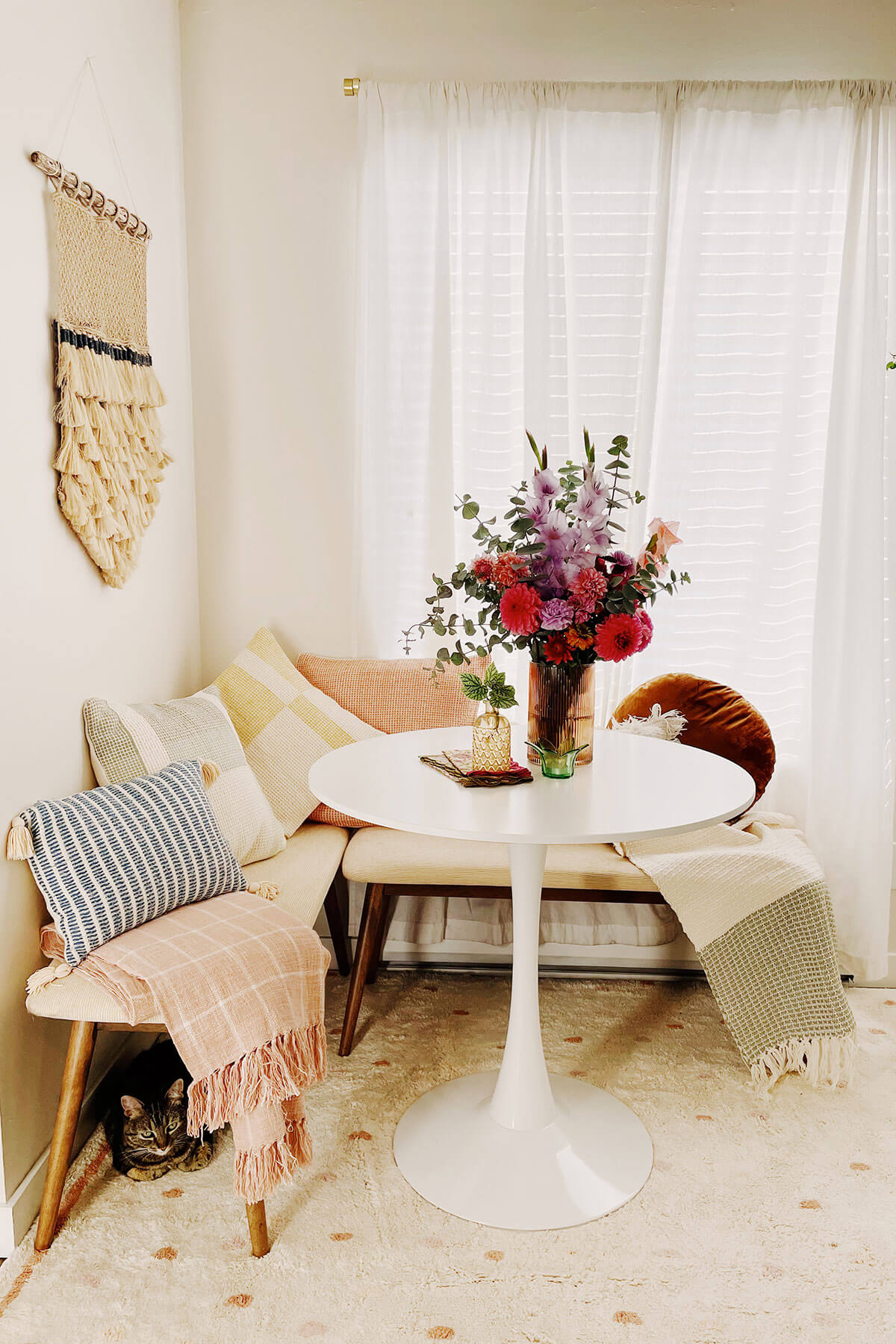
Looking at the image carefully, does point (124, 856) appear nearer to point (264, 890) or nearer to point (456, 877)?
point (264, 890)

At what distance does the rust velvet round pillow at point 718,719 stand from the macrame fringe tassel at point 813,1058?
62 cm

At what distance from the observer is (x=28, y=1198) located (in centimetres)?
169

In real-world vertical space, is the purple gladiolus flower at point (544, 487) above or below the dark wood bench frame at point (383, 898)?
above

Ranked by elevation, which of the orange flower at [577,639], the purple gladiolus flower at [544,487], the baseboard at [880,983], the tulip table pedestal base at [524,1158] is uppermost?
the purple gladiolus flower at [544,487]

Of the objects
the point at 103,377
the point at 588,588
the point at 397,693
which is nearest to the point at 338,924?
the point at 397,693

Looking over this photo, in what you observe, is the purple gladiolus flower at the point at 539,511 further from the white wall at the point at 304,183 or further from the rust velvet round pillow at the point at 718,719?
the white wall at the point at 304,183

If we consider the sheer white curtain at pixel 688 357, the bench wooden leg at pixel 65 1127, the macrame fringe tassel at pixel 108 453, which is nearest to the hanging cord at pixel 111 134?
the macrame fringe tassel at pixel 108 453

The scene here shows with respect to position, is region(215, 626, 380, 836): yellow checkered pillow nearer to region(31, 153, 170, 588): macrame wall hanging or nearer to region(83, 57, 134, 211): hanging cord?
region(31, 153, 170, 588): macrame wall hanging

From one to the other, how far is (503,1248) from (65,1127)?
2.58ft

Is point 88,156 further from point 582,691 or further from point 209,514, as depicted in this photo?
point 582,691

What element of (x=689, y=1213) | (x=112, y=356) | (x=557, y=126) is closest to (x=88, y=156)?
(x=112, y=356)

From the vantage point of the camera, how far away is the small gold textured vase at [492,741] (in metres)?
1.78

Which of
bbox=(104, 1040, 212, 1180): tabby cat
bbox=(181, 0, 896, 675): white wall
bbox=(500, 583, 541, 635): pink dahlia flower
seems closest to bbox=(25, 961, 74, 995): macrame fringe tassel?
bbox=(104, 1040, 212, 1180): tabby cat

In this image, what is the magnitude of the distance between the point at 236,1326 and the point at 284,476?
2049 mm
